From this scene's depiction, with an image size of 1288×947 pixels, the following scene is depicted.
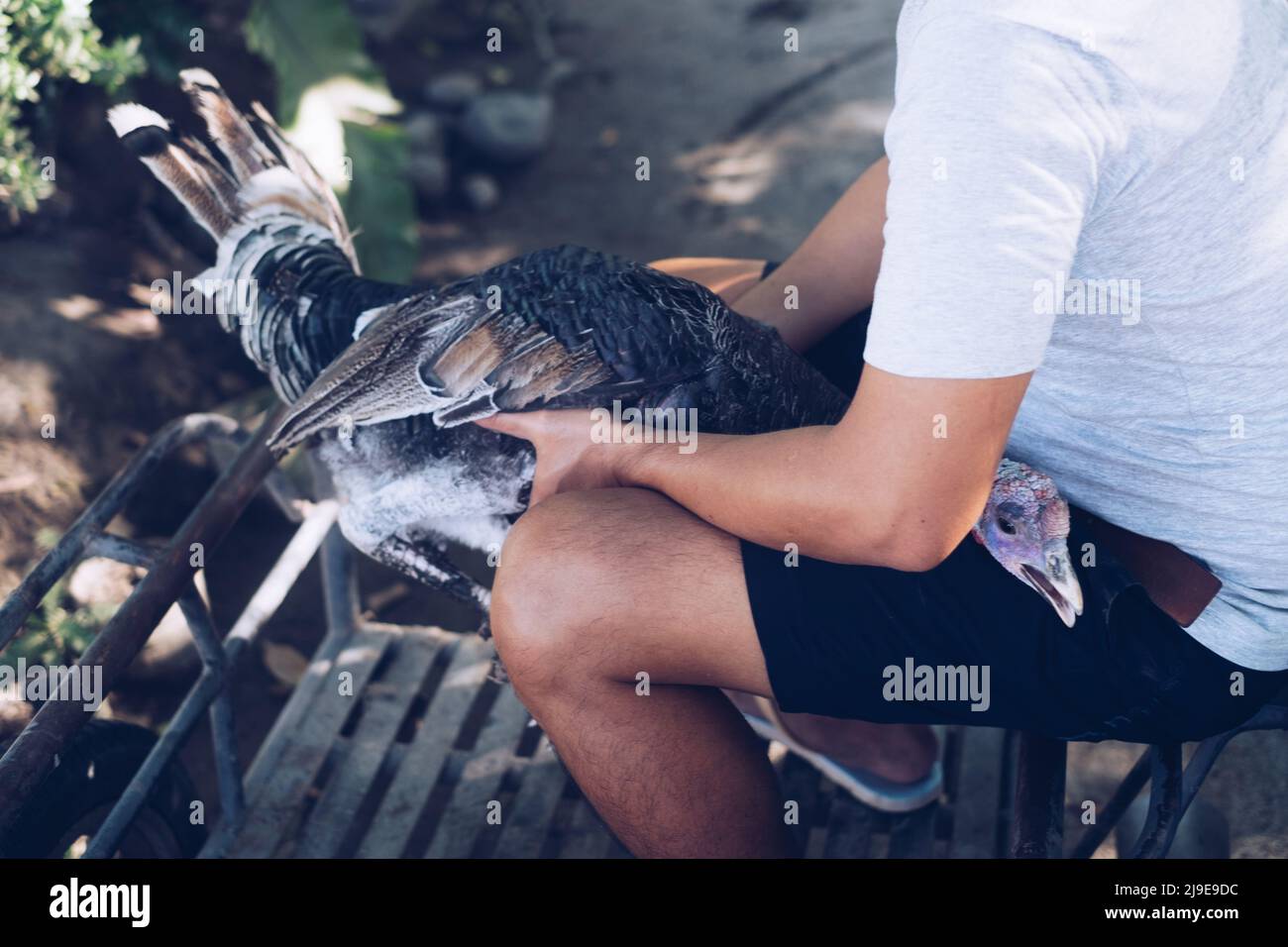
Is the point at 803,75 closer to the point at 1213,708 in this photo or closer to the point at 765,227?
the point at 765,227

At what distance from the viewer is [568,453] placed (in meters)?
1.81

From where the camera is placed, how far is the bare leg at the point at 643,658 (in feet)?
5.33

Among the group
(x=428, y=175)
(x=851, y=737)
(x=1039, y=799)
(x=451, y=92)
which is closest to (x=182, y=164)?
(x=851, y=737)

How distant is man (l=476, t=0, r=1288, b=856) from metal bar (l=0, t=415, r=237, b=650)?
753 mm

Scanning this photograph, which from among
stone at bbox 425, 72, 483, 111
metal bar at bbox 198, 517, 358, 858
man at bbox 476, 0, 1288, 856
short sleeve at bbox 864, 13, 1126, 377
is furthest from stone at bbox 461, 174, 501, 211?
short sleeve at bbox 864, 13, 1126, 377

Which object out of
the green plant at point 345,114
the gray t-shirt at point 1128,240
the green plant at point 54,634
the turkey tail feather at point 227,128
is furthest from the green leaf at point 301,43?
the gray t-shirt at point 1128,240

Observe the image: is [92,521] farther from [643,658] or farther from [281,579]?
[643,658]

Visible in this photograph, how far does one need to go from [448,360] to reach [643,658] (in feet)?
2.08

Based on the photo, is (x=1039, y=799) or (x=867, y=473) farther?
(x=1039, y=799)

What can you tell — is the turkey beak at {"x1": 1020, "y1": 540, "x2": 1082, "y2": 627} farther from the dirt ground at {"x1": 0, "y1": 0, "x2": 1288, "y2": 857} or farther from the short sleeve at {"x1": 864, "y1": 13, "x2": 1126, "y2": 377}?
the dirt ground at {"x1": 0, "y1": 0, "x2": 1288, "y2": 857}

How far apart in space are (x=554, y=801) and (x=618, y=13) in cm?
578

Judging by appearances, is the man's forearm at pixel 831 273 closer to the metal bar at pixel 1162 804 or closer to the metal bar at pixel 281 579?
the metal bar at pixel 1162 804

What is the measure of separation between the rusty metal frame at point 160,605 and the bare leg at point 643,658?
0.66 m

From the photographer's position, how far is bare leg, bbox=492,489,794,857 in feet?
5.33
